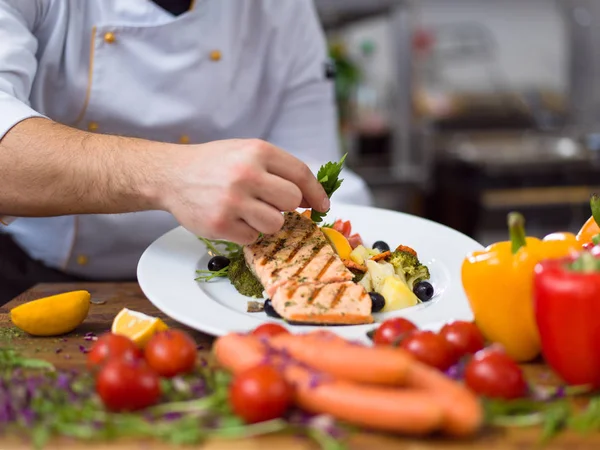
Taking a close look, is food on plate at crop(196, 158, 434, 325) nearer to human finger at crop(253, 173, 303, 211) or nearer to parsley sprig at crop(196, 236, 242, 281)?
parsley sprig at crop(196, 236, 242, 281)

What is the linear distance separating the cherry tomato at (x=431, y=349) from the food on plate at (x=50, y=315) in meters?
0.67

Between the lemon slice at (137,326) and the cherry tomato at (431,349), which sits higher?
the cherry tomato at (431,349)

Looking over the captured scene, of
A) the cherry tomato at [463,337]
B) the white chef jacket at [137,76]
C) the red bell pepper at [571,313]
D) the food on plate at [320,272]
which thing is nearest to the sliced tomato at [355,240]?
the food on plate at [320,272]

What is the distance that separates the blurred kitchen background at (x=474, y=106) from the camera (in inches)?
159

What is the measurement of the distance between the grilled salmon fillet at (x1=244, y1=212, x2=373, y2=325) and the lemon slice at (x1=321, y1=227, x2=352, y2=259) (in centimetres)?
3

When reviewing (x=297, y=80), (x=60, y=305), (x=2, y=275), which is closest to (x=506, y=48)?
(x=297, y=80)

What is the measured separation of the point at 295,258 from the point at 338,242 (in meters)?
0.17

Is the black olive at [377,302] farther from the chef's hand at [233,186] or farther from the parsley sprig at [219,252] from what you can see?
the parsley sprig at [219,252]

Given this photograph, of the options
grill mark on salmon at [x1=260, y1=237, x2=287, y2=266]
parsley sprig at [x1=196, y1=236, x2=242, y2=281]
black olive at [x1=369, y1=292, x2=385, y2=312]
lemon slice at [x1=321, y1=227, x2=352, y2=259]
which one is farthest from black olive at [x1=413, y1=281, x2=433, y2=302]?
Answer: parsley sprig at [x1=196, y1=236, x2=242, y2=281]

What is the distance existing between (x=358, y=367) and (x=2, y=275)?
150 cm

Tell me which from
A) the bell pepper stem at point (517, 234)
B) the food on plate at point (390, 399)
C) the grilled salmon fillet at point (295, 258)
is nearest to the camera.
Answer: the food on plate at point (390, 399)

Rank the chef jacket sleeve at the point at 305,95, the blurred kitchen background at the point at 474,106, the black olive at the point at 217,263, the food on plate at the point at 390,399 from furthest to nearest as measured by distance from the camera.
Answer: the blurred kitchen background at the point at 474,106
the chef jacket sleeve at the point at 305,95
the black olive at the point at 217,263
the food on plate at the point at 390,399

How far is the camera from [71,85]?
2.08m

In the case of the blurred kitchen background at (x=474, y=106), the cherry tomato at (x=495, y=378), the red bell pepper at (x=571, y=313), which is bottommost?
the blurred kitchen background at (x=474, y=106)
